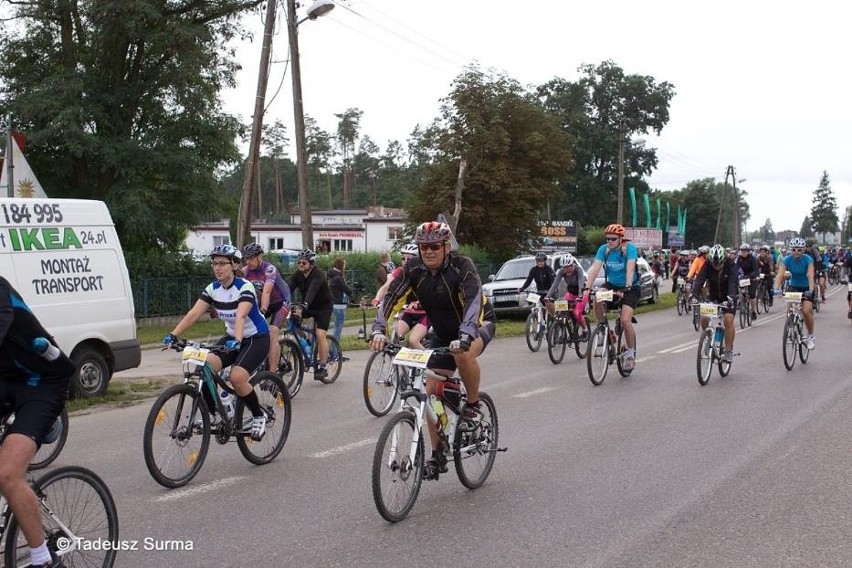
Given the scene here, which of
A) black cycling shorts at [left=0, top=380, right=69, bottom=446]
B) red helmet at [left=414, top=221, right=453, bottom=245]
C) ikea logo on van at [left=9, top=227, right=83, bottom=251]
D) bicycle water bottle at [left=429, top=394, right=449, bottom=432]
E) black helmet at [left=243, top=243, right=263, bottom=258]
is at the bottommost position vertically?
bicycle water bottle at [left=429, top=394, right=449, bottom=432]

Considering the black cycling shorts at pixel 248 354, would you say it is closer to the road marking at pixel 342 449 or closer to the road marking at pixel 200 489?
the road marking at pixel 200 489

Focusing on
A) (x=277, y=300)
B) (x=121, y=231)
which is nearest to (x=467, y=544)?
(x=277, y=300)

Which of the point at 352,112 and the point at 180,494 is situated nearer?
the point at 180,494

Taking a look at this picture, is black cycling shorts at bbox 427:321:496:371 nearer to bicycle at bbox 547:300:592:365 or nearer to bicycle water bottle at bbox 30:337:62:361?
bicycle water bottle at bbox 30:337:62:361

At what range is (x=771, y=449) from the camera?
8.05 m

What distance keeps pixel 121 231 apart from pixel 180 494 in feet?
62.6

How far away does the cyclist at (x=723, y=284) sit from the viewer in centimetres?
1256

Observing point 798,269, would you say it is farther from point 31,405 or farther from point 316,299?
point 31,405

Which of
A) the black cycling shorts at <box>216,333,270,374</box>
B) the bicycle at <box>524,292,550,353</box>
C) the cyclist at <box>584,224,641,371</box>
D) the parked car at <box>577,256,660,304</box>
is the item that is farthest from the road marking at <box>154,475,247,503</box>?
the parked car at <box>577,256,660,304</box>

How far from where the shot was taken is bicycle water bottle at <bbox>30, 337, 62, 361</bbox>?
418 centimetres

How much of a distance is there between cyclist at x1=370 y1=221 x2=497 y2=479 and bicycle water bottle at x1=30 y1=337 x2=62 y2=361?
2184 mm

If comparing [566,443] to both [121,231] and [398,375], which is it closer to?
[398,375]

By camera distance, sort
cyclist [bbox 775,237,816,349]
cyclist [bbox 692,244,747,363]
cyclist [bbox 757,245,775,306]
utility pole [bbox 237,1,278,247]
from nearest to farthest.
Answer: cyclist [bbox 692,244,747,363] < cyclist [bbox 775,237,816,349] < utility pole [bbox 237,1,278,247] < cyclist [bbox 757,245,775,306]

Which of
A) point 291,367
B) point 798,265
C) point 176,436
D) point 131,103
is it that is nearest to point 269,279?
point 291,367
